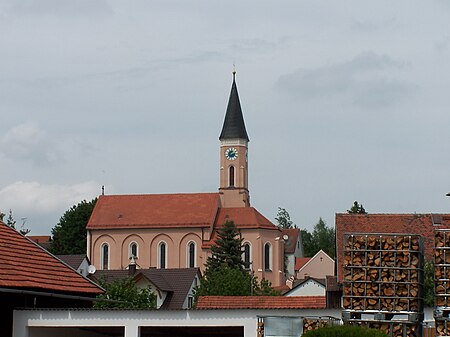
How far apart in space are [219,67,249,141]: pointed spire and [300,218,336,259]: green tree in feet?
119

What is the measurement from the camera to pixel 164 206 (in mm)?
106688

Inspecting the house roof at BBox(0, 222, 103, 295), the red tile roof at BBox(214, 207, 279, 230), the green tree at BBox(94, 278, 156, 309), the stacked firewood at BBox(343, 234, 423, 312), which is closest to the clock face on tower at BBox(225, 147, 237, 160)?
the red tile roof at BBox(214, 207, 279, 230)

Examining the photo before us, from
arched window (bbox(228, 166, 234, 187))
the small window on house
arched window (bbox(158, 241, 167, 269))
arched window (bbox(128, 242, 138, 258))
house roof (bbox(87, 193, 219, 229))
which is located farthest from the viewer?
arched window (bbox(228, 166, 234, 187))

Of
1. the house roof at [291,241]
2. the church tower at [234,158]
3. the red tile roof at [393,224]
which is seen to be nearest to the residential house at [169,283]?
the red tile roof at [393,224]

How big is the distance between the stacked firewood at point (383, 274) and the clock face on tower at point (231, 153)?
94.6m

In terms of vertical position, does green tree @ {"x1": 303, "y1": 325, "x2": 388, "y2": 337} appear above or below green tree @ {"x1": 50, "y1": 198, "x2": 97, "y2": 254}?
below

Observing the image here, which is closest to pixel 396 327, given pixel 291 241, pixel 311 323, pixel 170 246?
pixel 311 323

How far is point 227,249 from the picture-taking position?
94.5 m

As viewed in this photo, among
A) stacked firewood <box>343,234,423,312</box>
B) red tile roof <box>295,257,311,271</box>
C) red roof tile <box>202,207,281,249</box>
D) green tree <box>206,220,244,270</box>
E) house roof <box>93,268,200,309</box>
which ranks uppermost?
red roof tile <box>202,207,281,249</box>

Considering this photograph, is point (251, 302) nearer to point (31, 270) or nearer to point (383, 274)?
point (31, 270)

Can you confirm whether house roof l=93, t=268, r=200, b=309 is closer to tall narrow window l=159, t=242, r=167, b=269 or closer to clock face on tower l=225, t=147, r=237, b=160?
tall narrow window l=159, t=242, r=167, b=269

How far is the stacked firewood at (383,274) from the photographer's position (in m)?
19.8

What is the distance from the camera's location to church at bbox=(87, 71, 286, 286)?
101688 mm

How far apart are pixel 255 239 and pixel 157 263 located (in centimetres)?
1061
